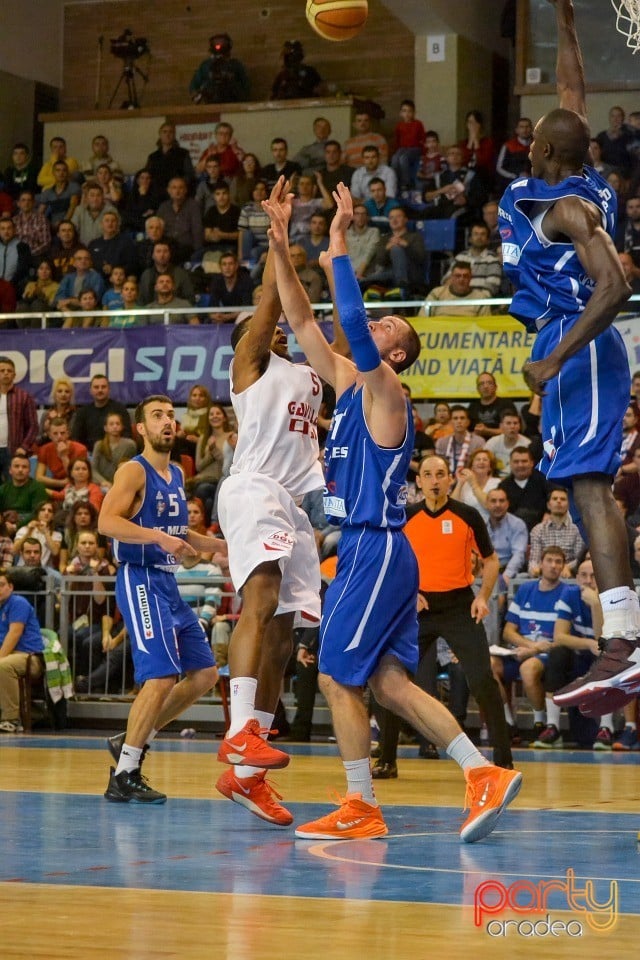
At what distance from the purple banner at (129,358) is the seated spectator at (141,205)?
3018 millimetres

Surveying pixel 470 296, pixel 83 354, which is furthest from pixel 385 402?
pixel 83 354

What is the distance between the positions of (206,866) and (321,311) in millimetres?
11230

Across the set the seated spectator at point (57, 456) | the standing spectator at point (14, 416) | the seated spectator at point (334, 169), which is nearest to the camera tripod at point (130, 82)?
the seated spectator at point (334, 169)

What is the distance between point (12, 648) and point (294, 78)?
1101 centimetres

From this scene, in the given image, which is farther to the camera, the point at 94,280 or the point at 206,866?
the point at 94,280

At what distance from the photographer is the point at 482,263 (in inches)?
637

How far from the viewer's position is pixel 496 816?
588 centimetres

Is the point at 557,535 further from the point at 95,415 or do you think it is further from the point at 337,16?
the point at 95,415

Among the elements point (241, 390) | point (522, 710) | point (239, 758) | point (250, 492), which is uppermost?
point (241, 390)

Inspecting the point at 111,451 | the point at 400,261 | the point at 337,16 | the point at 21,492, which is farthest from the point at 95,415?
the point at 337,16

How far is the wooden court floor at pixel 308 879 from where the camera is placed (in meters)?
3.88

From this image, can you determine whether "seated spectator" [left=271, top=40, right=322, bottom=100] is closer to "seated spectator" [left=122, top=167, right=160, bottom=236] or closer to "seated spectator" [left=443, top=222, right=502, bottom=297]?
"seated spectator" [left=122, top=167, right=160, bottom=236]

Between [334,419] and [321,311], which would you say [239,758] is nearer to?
[334,419]

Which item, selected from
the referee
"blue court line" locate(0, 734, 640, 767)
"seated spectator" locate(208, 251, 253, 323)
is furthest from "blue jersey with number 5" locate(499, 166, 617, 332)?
"seated spectator" locate(208, 251, 253, 323)
